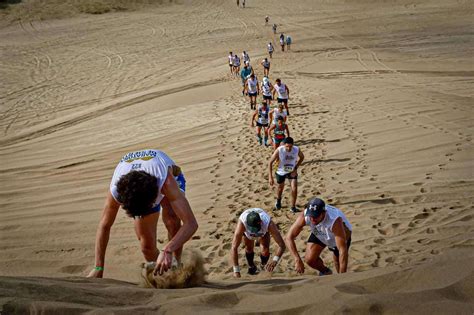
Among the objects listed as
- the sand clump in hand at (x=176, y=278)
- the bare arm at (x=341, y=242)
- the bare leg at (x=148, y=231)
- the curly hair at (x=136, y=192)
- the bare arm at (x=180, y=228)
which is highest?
the curly hair at (x=136, y=192)

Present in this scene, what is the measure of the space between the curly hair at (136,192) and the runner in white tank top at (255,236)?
2575mm

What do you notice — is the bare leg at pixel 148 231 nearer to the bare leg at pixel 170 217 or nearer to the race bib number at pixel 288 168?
the bare leg at pixel 170 217

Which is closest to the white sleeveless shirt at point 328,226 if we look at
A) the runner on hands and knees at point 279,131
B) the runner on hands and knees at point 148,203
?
the runner on hands and knees at point 148,203

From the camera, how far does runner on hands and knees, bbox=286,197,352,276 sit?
5137 millimetres

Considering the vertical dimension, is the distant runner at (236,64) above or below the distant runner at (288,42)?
below

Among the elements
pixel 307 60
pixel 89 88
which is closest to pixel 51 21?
pixel 89 88

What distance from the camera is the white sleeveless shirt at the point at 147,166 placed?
A: 3830mm

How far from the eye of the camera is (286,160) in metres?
8.30

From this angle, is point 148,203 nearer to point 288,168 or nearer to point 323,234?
point 323,234

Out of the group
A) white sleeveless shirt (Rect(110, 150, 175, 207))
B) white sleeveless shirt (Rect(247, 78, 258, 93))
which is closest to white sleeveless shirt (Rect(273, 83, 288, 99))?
white sleeveless shirt (Rect(247, 78, 258, 93))

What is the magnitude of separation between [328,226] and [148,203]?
253 centimetres

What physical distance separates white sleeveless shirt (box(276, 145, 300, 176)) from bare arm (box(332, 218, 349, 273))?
2993 mm

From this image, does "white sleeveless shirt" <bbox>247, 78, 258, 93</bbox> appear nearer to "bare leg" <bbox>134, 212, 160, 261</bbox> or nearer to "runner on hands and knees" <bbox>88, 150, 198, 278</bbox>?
"runner on hands and knees" <bbox>88, 150, 198, 278</bbox>

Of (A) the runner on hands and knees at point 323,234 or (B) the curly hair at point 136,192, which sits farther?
(A) the runner on hands and knees at point 323,234
